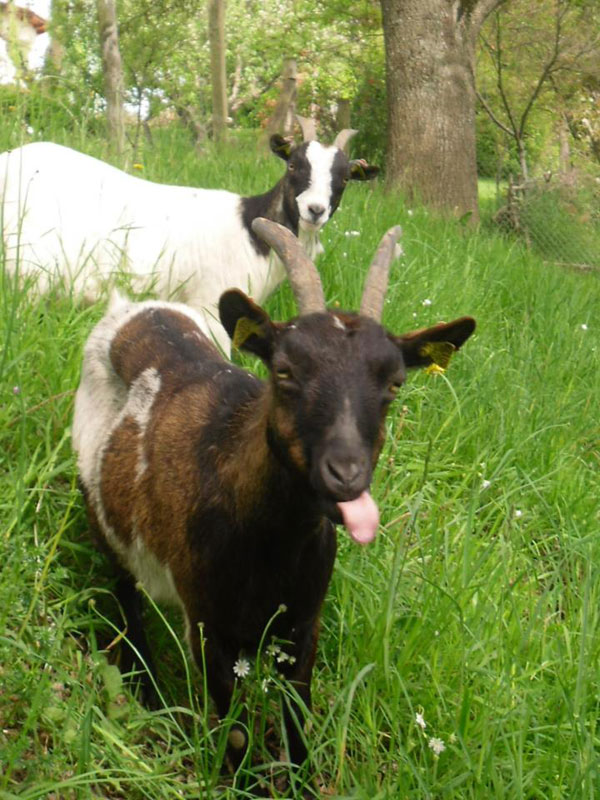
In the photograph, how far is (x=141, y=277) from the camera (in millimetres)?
5047

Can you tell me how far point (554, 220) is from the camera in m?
12.1

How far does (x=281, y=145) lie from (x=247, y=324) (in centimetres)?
355

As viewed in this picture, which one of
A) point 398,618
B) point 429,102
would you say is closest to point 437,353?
point 398,618

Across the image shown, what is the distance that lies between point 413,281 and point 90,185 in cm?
190

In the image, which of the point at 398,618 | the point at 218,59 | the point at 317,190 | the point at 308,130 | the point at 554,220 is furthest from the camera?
the point at 554,220

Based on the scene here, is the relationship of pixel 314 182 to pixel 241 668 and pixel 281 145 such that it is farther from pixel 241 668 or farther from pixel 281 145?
pixel 241 668

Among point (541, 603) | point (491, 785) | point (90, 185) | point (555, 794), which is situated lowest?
point (491, 785)

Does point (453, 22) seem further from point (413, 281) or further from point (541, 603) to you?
point (541, 603)

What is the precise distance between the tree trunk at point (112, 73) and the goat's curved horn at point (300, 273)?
416cm

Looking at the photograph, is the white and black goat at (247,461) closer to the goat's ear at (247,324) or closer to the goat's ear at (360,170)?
the goat's ear at (247,324)

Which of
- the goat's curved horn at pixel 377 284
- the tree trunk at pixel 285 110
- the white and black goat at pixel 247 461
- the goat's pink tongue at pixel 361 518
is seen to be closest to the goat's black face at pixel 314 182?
the white and black goat at pixel 247 461

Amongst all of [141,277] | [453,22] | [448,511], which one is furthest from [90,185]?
[453,22]

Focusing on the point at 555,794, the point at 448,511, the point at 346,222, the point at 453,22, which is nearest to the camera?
the point at 555,794

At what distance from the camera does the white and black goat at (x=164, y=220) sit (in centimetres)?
493
